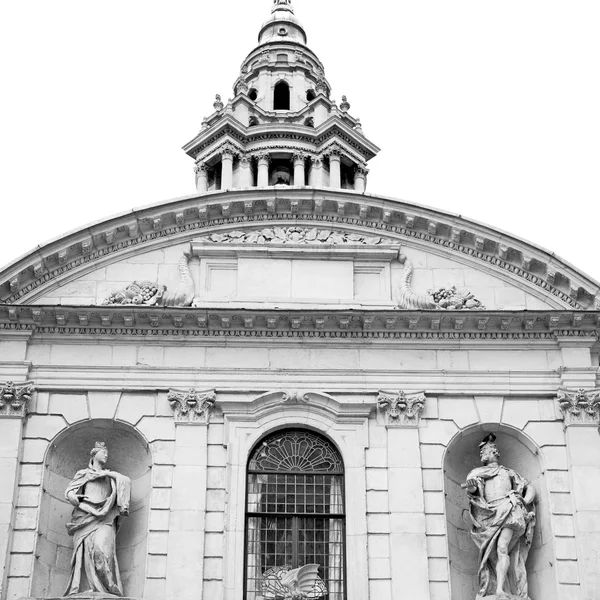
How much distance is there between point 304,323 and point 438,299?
2696 millimetres

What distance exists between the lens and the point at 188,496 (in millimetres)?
20875

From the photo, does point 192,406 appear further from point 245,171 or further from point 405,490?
point 245,171

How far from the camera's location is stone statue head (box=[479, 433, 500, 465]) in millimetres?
21531

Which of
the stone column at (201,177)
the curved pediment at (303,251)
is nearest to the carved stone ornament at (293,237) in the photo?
the curved pediment at (303,251)

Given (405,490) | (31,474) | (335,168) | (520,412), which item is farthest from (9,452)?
(335,168)

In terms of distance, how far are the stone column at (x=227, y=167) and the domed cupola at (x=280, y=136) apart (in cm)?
3

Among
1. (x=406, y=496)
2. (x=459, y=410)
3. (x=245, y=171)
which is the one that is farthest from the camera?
(x=245, y=171)

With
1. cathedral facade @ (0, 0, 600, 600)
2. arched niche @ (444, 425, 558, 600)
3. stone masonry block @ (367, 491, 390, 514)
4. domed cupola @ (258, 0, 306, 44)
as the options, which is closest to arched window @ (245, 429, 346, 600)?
cathedral facade @ (0, 0, 600, 600)

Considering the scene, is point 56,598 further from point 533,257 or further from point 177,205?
point 533,257

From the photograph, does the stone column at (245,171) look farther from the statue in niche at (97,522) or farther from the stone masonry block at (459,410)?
the statue in niche at (97,522)

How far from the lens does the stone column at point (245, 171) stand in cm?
3481

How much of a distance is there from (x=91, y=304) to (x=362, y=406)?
556cm

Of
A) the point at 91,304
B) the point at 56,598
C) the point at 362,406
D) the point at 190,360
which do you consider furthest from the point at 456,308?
the point at 56,598

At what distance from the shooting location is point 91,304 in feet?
75.8
